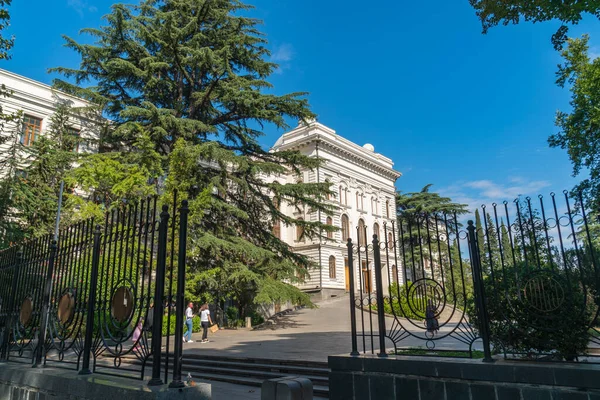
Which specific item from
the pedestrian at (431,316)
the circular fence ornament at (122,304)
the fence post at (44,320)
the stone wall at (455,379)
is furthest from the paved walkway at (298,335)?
the circular fence ornament at (122,304)

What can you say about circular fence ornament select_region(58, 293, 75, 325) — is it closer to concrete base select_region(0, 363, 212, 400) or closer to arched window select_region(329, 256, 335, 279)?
concrete base select_region(0, 363, 212, 400)

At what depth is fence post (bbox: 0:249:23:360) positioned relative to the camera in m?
6.23

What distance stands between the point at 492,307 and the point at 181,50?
1925cm

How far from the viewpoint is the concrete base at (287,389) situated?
4759 mm

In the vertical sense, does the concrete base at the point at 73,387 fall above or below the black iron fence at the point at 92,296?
below

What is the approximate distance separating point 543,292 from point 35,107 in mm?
27567

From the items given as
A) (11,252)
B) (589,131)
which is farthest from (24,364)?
(589,131)

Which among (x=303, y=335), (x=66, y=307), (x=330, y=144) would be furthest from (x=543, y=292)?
(x=330, y=144)

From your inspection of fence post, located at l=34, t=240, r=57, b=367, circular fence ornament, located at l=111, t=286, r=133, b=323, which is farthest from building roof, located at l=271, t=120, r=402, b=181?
circular fence ornament, located at l=111, t=286, r=133, b=323

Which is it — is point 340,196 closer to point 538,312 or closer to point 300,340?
point 300,340

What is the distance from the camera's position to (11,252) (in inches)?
268

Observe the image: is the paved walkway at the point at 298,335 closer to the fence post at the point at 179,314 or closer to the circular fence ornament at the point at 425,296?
the circular fence ornament at the point at 425,296

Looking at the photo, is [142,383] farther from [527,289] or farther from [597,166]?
[597,166]

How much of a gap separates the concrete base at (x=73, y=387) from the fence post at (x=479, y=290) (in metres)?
2.89
